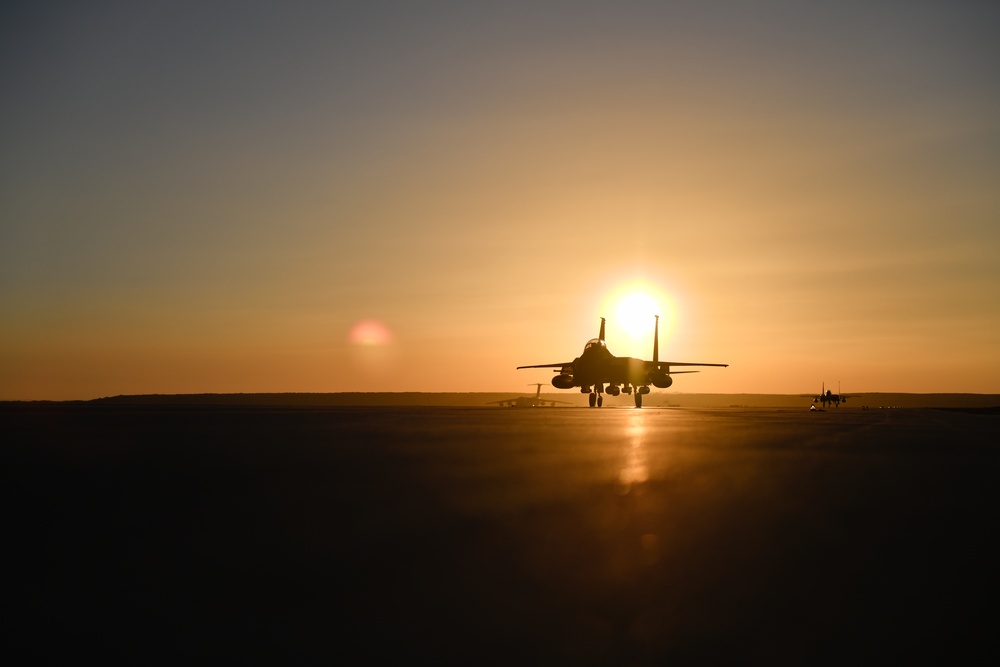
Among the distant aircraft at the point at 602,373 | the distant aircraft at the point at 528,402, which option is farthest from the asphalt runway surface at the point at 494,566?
the distant aircraft at the point at 528,402

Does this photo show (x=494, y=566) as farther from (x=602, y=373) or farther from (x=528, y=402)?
(x=528, y=402)

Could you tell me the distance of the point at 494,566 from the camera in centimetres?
639

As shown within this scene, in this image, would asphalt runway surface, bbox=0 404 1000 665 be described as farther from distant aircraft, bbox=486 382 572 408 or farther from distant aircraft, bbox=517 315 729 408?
distant aircraft, bbox=486 382 572 408

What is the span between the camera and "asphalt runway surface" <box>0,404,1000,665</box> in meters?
4.74

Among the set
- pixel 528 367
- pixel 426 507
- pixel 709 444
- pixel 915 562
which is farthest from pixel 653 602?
pixel 528 367

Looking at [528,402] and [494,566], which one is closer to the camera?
[494,566]

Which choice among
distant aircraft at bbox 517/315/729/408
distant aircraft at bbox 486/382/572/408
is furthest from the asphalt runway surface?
distant aircraft at bbox 486/382/572/408

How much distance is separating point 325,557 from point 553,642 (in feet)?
8.13

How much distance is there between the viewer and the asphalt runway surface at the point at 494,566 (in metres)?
4.74

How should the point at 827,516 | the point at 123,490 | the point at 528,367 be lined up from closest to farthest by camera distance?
the point at 827,516 → the point at 123,490 → the point at 528,367

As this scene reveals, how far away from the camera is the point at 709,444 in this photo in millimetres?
20812

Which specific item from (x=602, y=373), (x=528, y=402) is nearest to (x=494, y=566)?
(x=602, y=373)

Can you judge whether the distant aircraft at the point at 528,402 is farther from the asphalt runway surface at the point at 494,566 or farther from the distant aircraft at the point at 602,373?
the asphalt runway surface at the point at 494,566

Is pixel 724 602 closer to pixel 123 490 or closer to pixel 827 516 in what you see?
pixel 827 516
